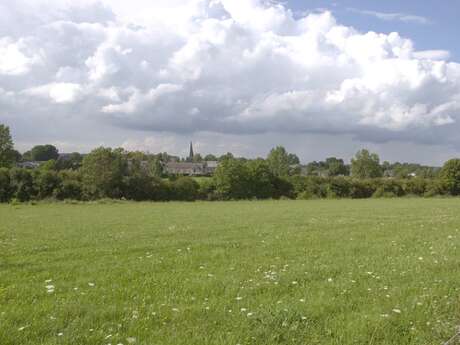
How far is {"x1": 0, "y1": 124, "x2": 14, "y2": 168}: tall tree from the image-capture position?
4063 inches

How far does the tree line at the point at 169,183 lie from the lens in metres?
83.6

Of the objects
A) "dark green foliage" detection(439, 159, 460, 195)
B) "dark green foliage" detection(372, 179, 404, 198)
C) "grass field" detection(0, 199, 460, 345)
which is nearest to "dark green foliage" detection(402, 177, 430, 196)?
"dark green foliage" detection(372, 179, 404, 198)

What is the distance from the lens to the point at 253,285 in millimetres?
8969

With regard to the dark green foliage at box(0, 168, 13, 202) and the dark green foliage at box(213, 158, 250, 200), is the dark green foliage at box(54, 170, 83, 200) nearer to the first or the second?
the dark green foliage at box(0, 168, 13, 202)

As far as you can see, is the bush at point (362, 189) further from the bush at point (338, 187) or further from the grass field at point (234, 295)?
the grass field at point (234, 295)

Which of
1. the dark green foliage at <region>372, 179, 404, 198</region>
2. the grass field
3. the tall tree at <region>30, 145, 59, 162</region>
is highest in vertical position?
the tall tree at <region>30, 145, 59, 162</region>

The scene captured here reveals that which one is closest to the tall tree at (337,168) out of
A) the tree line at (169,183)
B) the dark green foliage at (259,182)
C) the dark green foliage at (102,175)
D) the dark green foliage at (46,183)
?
the tree line at (169,183)

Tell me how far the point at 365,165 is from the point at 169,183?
79.3m

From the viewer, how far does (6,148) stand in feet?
342

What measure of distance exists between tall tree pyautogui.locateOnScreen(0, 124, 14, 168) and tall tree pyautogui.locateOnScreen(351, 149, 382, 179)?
338 feet

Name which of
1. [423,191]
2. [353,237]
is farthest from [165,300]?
[423,191]

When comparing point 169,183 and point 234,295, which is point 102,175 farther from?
point 234,295

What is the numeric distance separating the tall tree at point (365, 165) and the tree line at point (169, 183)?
37.6 meters

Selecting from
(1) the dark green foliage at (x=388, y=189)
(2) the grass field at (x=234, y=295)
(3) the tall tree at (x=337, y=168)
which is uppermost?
(3) the tall tree at (x=337, y=168)
